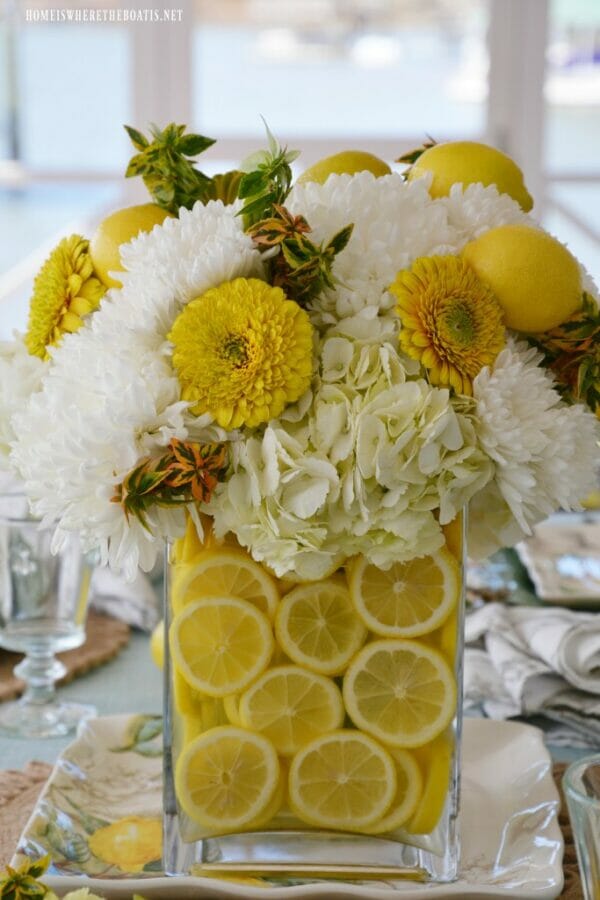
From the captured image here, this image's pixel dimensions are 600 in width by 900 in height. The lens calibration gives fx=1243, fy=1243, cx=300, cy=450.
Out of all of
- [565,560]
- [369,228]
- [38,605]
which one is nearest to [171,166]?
[369,228]

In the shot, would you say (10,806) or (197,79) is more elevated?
(197,79)

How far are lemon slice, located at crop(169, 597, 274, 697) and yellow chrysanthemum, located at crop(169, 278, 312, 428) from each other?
0.43 feet

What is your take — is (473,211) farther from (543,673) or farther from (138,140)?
(543,673)

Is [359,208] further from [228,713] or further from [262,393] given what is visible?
[228,713]

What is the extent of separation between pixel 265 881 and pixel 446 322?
14.0 inches

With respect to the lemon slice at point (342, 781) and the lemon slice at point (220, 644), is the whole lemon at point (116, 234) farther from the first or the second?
the lemon slice at point (342, 781)

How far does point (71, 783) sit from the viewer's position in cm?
91

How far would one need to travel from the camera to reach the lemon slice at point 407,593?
74 cm

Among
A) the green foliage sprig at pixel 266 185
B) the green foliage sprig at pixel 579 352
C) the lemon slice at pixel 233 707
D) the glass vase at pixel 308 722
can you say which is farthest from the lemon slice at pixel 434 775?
the green foliage sprig at pixel 266 185

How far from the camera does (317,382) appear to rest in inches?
27.0

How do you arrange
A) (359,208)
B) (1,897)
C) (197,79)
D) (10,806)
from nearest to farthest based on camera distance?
(1,897)
(359,208)
(10,806)
(197,79)

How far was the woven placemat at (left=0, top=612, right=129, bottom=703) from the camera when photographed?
1154mm

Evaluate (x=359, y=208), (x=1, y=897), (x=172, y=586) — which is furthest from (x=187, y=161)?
(x=1, y=897)

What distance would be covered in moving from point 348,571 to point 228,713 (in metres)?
0.11
